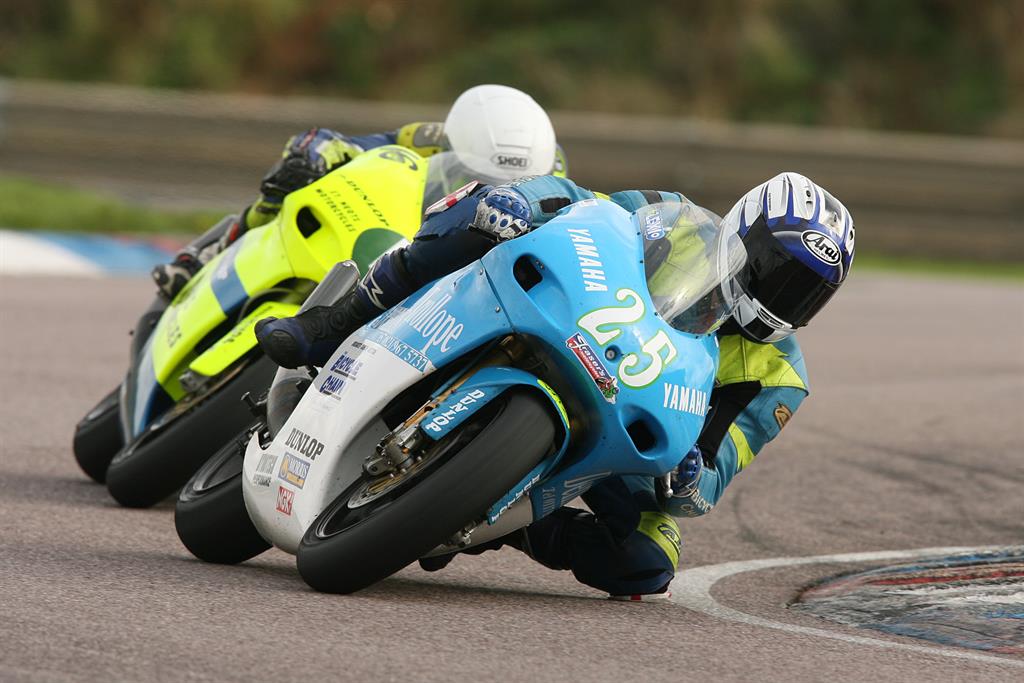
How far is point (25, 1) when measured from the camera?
23812 mm

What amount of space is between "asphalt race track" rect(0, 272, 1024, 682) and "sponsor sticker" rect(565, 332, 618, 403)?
2.08 feet

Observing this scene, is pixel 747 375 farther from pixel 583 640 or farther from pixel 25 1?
pixel 25 1

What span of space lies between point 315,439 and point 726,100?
19464 mm

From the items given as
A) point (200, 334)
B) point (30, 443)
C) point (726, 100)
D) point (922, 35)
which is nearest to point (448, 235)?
point (200, 334)

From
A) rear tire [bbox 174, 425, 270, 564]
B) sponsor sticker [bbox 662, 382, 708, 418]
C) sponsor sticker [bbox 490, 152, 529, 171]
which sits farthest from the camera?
sponsor sticker [bbox 490, 152, 529, 171]

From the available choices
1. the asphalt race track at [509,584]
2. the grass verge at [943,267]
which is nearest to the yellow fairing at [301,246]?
the asphalt race track at [509,584]

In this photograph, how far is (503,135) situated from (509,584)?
1.91m

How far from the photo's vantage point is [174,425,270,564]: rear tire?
5359mm

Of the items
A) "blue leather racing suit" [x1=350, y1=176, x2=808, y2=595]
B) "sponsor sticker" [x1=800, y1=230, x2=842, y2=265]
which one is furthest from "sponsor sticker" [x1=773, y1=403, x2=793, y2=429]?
"sponsor sticker" [x1=800, y1=230, x2=842, y2=265]

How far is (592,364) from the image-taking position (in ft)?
15.4

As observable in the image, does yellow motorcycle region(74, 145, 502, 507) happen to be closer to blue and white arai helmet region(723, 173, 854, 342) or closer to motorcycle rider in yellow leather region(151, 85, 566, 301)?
motorcycle rider in yellow leather region(151, 85, 566, 301)

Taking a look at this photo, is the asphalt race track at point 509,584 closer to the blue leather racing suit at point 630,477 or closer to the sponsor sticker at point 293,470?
the blue leather racing suit at point 630,477

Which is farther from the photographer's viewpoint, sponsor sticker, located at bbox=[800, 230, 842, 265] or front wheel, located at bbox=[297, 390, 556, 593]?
sponsor sticker, located at bbox=[800, 230, 842, 265]

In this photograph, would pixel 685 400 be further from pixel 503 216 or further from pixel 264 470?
pixel 264 470
